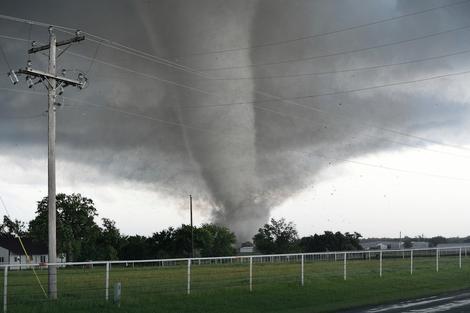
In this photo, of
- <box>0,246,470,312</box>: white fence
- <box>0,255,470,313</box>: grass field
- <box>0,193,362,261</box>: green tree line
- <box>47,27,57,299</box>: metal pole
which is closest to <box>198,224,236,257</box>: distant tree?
<box>0,193,362,261</box>: green tree line

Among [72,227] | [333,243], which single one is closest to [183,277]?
[72,227]

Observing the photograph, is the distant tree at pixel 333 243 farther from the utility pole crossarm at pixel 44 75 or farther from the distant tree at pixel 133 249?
the utility pole crossarm at pixel 44 75

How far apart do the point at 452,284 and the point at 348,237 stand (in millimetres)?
111123

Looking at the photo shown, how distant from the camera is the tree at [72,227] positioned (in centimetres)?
10169

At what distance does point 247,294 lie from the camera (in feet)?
79.5

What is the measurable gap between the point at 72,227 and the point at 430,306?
92.0 m

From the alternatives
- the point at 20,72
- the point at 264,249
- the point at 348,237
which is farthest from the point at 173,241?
the point at 20,72

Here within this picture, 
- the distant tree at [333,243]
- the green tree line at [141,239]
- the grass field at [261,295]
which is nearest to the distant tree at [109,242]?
the green tree line at [141,239]

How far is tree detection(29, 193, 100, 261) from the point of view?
102 m

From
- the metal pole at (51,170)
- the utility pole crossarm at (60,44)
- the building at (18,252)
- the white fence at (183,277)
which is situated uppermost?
the utility pole crossarm at (60,44)

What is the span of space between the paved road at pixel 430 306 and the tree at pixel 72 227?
86.4 meters

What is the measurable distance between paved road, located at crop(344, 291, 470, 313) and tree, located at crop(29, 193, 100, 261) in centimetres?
8642

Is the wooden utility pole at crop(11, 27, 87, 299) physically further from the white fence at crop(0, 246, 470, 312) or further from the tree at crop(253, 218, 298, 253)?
the tree at crop(253, 218, 298, 253)

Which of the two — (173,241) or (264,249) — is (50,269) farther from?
(264,249)
